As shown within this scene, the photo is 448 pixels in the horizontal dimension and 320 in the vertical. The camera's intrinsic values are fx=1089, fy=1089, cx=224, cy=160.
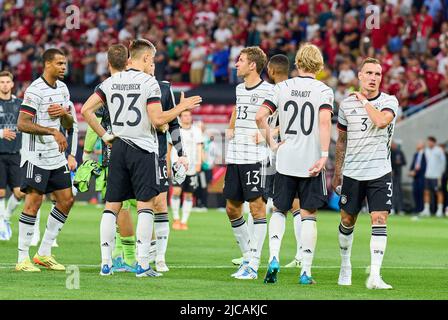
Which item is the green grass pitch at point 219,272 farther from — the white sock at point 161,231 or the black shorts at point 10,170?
the black shorts at point 10,170

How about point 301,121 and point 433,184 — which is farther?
point 433,184

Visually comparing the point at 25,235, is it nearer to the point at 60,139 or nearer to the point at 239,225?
the point at 60,139

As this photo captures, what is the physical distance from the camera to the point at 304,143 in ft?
38.9

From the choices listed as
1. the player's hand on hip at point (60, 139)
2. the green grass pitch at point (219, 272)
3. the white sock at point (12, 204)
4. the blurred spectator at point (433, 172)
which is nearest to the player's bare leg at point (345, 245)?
the green grass pitch at point (219, 272)

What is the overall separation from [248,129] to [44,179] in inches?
101

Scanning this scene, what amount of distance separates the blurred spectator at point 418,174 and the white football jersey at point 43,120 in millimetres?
19391

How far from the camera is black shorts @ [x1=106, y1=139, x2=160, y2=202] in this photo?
12.0m

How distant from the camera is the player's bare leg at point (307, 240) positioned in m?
11.8

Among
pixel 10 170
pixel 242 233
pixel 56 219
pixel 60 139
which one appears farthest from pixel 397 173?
pixel 60 139

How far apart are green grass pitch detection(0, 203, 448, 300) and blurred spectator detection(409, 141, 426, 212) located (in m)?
8.39

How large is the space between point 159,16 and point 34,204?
25.5m

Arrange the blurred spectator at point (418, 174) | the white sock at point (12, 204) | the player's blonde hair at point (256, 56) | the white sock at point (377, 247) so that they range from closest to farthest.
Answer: the white sock at point (377, 247) → the player's blonde hair at point (256, 56) → the white sock at point (12, 204) → the blurred spectator at point (418, 174)

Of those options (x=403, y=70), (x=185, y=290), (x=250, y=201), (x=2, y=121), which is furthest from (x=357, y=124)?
(x=403, y=70)

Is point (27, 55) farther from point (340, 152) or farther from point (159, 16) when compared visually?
point (340, 152)
